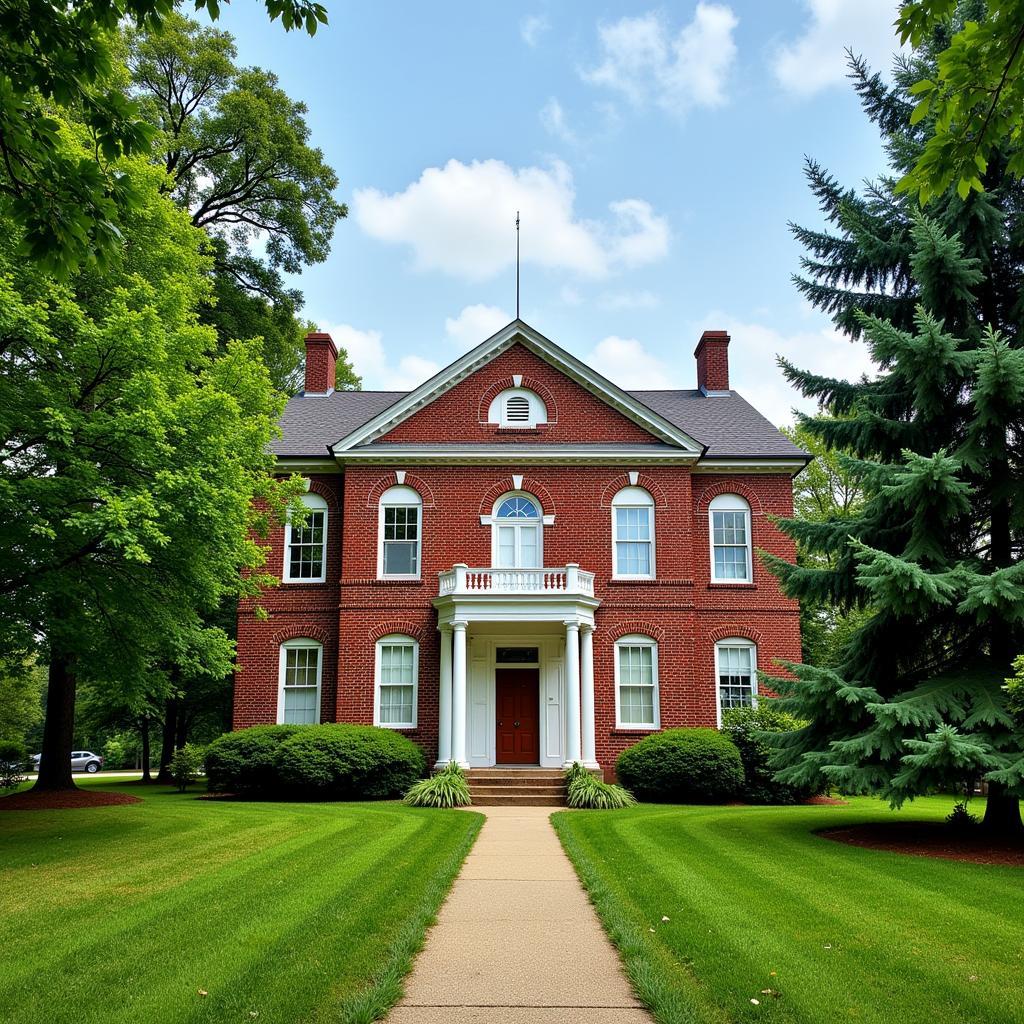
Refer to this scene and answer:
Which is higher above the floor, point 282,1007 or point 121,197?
point 121,197

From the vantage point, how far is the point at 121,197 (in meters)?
5.94

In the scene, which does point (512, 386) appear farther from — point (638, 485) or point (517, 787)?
point (517, 787)

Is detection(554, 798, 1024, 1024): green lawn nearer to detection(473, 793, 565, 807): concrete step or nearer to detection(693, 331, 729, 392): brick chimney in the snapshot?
detection(473, 793, 565, 807): concrete step

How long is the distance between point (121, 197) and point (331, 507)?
17805 mm

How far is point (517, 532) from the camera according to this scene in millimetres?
22750

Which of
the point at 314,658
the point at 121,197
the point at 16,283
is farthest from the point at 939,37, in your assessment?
the point at 314,658

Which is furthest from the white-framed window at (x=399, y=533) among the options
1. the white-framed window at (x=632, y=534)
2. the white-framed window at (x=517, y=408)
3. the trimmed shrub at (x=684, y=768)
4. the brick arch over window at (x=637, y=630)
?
the trimmed shrub at (x=684, y=768)

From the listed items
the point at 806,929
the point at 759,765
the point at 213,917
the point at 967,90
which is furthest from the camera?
the point at 759,765

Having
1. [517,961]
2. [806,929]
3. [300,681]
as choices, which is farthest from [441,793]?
[517,961]

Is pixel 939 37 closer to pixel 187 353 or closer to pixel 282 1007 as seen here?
pixel 187 353

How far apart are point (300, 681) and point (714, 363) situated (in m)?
15.6

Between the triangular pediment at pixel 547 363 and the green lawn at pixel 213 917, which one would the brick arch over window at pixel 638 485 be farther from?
the green lawn at pixel 213 917

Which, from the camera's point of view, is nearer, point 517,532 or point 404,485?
point 517,532

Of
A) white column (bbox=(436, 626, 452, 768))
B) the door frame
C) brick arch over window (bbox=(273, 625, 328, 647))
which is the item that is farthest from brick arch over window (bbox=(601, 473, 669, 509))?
brick arch over window (bbox=(273, 625, 328, 647))
